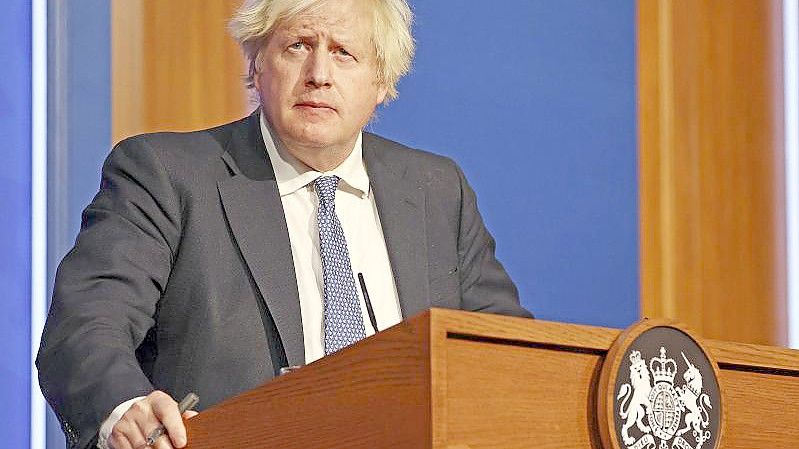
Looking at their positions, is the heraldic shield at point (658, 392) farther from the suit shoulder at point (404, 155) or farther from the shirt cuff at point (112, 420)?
the suit shoulder at point (404, 155)

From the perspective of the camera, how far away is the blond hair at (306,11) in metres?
2.05

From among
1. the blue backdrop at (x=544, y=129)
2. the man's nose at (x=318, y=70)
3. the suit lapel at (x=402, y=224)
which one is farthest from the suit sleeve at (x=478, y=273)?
the blue backdrop at (x=544, y=129)

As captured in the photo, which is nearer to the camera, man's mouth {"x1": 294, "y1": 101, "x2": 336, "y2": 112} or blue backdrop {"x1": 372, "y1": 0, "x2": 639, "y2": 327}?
man's mouth {"x1": 294, "y1": 101, "x2": 336, "y2": 112}

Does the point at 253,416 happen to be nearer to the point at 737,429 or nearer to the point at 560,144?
the point at 737,429

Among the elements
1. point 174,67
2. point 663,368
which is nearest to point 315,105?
point 174,67

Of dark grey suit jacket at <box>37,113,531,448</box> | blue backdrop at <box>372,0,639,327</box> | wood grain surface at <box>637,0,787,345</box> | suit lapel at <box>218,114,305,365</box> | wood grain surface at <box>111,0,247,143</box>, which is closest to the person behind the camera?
dark grey suit jacket at <box>37,113,531,448</box>

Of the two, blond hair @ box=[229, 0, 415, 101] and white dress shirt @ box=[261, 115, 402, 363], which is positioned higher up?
blond hair @ box=[229, 0, 415, 101]

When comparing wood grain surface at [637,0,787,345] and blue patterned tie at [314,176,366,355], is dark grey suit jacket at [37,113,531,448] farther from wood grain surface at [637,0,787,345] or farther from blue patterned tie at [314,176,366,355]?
wood grain surface at [637,0,787,345]

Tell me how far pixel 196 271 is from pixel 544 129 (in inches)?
55.4

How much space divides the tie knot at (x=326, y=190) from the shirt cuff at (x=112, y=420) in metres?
0.61

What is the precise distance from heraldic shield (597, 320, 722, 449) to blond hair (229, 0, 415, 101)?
0.96m

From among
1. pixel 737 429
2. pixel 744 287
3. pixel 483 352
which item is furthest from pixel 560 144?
pixel 483 352

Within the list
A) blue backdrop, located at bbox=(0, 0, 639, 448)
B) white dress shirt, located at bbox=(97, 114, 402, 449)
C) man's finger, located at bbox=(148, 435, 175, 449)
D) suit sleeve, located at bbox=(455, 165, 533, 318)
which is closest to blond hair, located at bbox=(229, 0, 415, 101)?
white dress shirt, located at bbox=(97, 114, 402, 449)

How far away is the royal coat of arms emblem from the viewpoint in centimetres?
120
